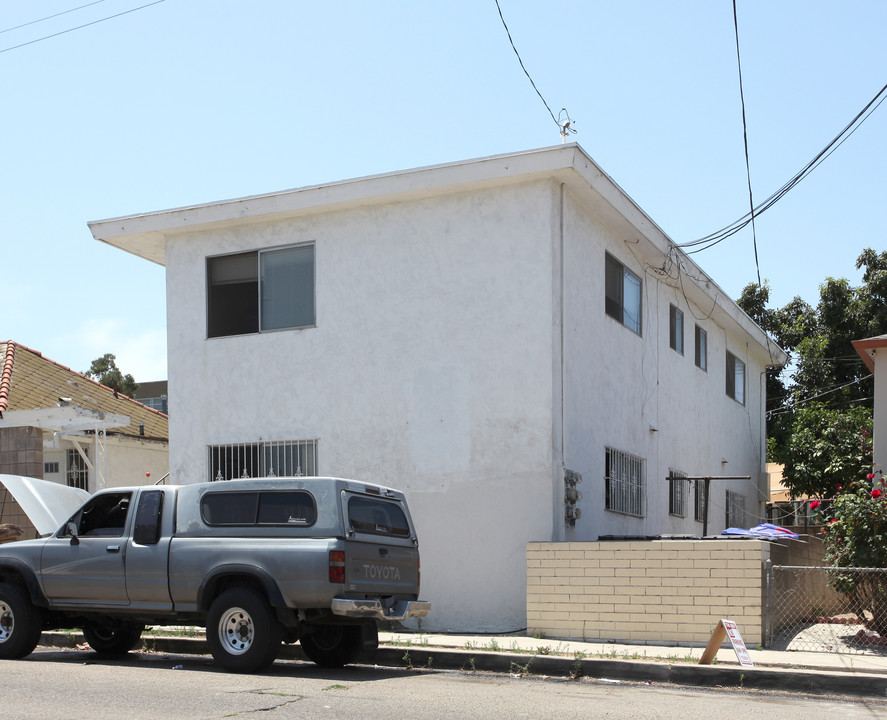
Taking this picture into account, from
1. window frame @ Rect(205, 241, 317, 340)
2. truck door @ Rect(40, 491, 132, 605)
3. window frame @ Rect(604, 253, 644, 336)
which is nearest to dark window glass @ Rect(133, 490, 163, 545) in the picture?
truck door @ Rect(40, 491, 132, 605)

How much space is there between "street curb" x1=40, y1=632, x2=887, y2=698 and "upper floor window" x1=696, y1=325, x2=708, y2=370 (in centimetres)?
1125

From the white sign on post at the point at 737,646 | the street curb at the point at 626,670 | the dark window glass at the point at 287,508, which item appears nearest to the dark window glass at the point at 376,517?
the dark window glass at the point at 287,508

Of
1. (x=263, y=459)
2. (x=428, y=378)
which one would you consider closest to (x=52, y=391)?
(x=263, y=459)

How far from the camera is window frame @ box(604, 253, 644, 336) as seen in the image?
1650 cm

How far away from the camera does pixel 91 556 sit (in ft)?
36.9

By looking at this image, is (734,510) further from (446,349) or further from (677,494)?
(446,349)

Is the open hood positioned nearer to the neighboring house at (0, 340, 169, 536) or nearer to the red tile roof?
the neighboring house at (0, 340, 169, 536)

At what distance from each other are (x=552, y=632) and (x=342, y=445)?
14.2 feet

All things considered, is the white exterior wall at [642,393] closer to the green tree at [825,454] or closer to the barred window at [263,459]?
the green tree at [825,454]

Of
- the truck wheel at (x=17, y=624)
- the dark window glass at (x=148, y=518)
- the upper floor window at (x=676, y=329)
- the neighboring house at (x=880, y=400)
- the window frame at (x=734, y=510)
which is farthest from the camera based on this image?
the window frame at (x=734, y=510)

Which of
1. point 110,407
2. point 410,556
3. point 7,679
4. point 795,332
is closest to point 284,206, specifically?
point 410,556

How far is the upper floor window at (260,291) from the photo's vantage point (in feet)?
52.7

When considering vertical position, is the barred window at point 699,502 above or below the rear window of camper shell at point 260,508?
below

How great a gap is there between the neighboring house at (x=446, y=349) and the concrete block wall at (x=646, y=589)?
0.96 m
